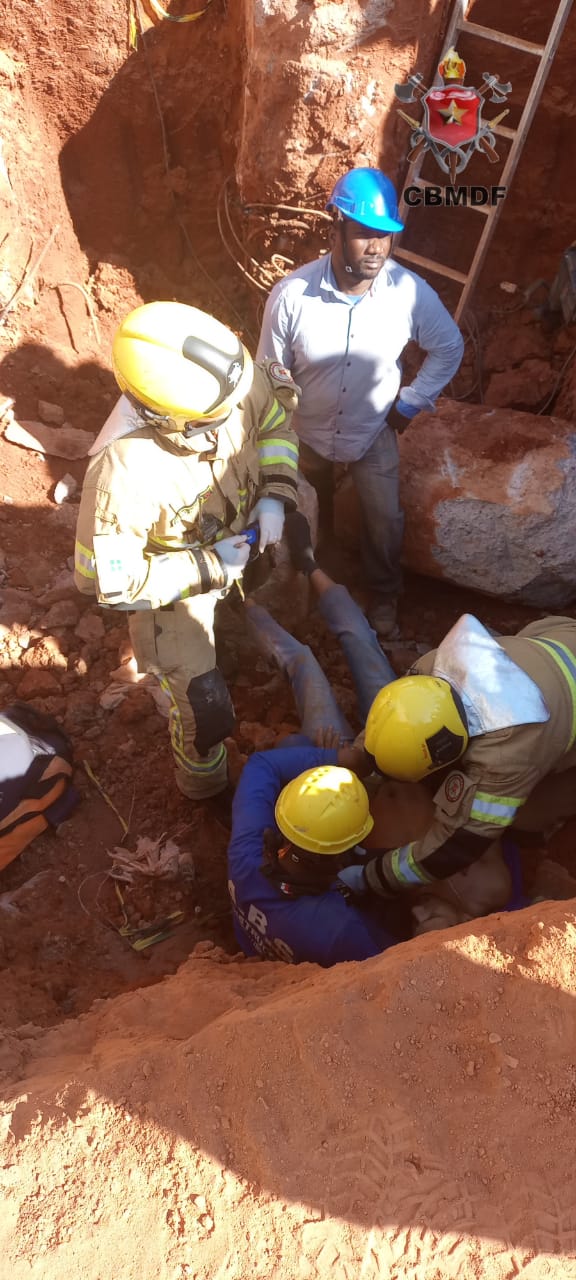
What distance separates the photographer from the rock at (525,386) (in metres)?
5.59

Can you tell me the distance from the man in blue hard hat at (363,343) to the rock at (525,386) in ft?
4.73

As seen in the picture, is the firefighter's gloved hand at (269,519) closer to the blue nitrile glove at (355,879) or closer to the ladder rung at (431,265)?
the blue nitrile glove at (355,879)

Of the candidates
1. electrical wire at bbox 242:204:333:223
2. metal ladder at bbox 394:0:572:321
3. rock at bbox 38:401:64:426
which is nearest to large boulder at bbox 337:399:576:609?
metal ladder at bbox 394:0:572:321

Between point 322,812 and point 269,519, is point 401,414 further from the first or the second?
point 322,812

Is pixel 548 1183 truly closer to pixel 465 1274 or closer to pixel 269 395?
pixel 465 1274

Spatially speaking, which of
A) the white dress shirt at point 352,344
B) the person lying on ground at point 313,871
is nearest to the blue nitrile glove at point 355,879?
the person lying on ground at point 313,871

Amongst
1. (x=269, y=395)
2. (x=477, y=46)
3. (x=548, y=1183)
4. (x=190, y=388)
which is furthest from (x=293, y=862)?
(x=477, y=46)

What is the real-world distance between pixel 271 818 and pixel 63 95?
5.08m

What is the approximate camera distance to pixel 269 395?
358cm

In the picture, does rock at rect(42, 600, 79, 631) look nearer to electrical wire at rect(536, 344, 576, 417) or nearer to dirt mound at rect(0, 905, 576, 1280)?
dirt mound at rect(0, 905, 576, 1280)

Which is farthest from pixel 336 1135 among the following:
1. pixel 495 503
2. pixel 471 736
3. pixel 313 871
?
pixel 495 503

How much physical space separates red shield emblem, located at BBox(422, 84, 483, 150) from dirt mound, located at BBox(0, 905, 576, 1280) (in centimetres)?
502

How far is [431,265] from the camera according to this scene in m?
5.57

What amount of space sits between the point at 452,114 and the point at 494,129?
0.29 m
